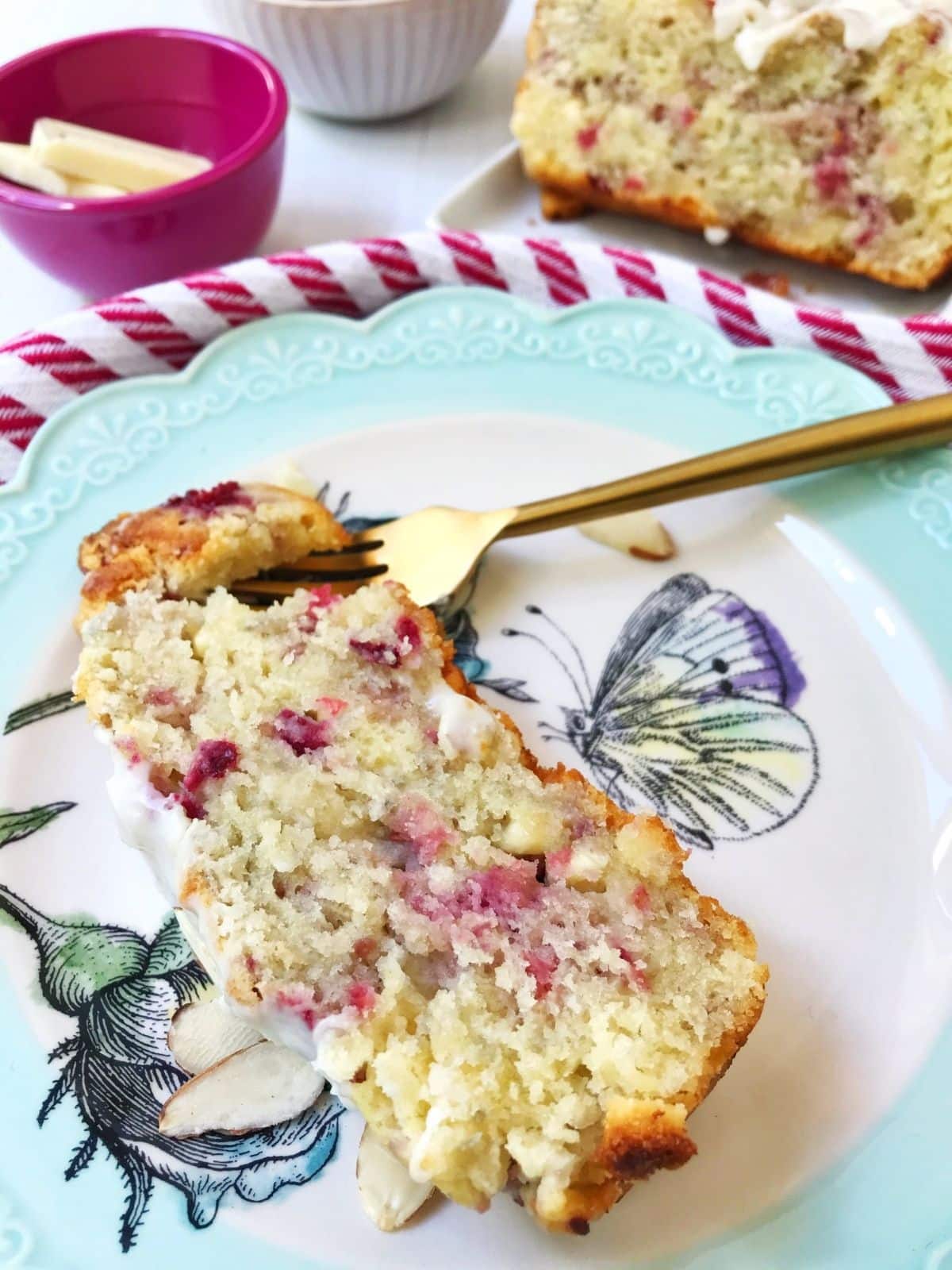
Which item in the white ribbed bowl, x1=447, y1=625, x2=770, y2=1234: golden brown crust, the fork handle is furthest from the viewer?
the white ribbed bowl

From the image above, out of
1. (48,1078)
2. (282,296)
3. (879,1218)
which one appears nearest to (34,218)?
(282,296)

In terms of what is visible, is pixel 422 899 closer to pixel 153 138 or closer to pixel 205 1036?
pixel 205 1036

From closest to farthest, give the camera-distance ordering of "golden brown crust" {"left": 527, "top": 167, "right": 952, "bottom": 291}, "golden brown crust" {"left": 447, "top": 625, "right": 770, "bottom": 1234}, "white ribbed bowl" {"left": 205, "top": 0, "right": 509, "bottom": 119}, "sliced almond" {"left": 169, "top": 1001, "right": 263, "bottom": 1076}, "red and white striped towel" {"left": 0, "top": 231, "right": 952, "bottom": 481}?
"golden brown crust" {"left": 447, "top": 625, "right": 770, "bottom": 1234}
"sliced almond" {"left": 169, "top": 1001, "right": 263, "bottom": 1076}
"red and white striped towel" {"left": 0, "top": 231, "right": 952, "bottom": 481}
"golden brown crust" {"left": 527, "top": 167, "right": 952, "bottom": 291}
"white ribbed bowl" {"left": 205, "top": 0, "right": 509, "bottom": 119}

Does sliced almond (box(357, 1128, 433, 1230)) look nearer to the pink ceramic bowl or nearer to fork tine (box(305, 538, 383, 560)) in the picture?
fork tine (box(305, 538, 383, 560))

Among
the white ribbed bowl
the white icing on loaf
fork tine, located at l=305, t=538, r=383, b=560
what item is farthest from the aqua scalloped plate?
the white ribbed bowl

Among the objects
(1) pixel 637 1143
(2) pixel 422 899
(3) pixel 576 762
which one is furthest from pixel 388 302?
(1) pixel 637 1143

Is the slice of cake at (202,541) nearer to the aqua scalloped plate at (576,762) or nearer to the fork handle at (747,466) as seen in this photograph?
the aqua scalloped plate at (576,762)
